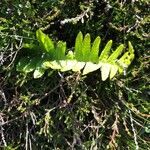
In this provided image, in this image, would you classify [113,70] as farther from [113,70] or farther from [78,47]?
[78,47]

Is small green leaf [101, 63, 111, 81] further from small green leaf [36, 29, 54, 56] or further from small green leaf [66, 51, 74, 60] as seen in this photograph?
small green leaf [36, 29, 54, 56]

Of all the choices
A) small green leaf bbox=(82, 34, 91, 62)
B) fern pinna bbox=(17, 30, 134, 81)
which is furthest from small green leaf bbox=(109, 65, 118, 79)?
small green leaf bbox=(82, 34, 91, 62)

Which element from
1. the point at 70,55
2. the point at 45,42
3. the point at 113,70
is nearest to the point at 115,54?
the point at 113,70

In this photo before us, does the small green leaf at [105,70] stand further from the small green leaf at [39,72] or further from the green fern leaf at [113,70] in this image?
the small green leaf at [39,72]

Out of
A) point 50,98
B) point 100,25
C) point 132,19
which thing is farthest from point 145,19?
point 50,98

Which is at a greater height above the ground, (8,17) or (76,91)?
(8,17)

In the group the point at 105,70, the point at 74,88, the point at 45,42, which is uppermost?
the point at 45,42

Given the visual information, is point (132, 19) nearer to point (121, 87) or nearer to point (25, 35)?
point (121, 87)

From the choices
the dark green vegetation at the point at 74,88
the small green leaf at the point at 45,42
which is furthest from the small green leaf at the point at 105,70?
the small green leaf at the point at 45,42
